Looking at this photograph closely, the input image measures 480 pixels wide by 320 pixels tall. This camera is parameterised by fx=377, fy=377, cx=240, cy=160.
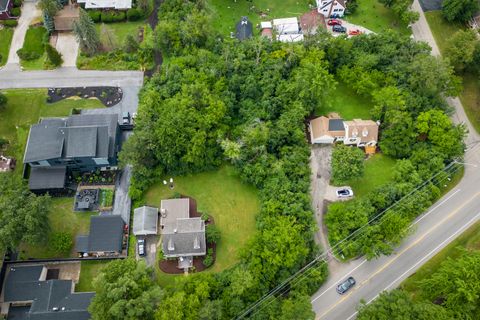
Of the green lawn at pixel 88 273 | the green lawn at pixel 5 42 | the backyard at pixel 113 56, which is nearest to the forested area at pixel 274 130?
the backyard at pixel 113 56

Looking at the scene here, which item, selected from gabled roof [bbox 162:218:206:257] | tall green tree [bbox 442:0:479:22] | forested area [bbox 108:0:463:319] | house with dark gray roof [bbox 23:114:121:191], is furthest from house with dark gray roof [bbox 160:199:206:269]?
tall green tree [bbox 442:0:479:22]

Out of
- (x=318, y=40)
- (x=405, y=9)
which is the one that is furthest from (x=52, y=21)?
(x=405, y=9)

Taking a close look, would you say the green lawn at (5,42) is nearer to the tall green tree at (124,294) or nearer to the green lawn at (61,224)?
the green lawn at (61,224)

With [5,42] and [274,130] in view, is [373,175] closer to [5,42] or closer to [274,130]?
[274,130]

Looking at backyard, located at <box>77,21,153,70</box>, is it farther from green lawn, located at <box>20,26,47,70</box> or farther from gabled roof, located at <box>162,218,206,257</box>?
gabled roof, located at <box>162,218,206,257</box>

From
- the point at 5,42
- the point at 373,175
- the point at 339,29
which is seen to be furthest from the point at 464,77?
the point at 5,42
